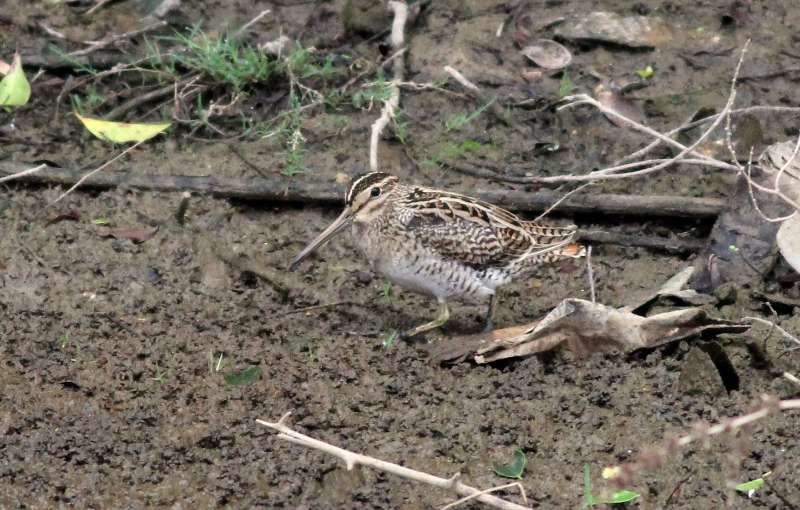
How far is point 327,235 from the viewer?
228 inches

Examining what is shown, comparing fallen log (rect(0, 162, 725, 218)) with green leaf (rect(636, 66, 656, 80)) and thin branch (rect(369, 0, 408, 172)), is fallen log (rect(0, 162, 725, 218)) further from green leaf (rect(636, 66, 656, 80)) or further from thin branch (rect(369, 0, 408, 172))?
green leaf (rect(636, 66, 656, 80))

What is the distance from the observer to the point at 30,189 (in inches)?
255

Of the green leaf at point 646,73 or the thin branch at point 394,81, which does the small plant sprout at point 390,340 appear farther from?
the green leaf at point 646,73

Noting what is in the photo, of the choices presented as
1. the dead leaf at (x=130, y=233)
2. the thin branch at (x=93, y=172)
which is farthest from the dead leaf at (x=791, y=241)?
the thin branch at (x=93, y=172)

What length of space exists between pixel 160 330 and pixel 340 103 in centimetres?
201

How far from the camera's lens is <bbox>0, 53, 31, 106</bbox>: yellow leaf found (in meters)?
6.78

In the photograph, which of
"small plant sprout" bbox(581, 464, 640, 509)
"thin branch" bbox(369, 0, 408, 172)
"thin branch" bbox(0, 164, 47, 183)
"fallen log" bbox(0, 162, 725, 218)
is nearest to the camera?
"small plant sprout" bbox(581, 464, 640, 509)

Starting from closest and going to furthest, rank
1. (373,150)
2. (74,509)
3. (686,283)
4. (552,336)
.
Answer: (74,509), (552,336), (686,283), (373,150)

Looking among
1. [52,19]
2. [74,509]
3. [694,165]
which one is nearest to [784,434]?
[694,165]

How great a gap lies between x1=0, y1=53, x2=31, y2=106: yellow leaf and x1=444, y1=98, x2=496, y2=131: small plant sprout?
229 centimetres

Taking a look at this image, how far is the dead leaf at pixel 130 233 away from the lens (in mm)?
6168

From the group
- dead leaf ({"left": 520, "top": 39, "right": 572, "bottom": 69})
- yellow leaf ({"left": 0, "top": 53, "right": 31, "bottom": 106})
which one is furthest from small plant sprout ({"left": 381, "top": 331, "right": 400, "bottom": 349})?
yellow leaf ({"left": 0, "top": 53, "right": 31, "bottom": 106})

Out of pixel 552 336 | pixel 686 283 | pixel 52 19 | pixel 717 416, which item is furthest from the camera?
pixel 52 19

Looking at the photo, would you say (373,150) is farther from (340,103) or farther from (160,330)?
(160,330)
